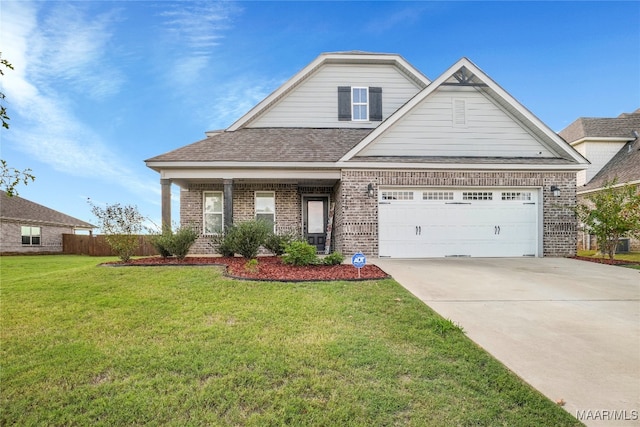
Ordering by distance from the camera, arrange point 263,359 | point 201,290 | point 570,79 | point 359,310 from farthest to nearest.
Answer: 1. point 570,79
2. point 201,290
3. point 359,310
4. point 263,359

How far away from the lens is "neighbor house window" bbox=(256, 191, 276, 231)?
43.4 ft

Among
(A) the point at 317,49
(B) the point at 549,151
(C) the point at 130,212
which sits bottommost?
(C) the point at 130,212

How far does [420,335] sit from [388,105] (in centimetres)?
1170

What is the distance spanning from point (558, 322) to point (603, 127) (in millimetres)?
20416

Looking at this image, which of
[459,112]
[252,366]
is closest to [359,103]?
[459,112]

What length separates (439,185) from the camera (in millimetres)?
11016

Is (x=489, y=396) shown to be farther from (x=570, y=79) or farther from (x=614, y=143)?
(x=614, y=143)

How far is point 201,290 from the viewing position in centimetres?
609

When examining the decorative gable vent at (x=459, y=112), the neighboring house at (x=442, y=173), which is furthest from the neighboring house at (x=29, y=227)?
the decorative gable vent at (x=459, y=112)

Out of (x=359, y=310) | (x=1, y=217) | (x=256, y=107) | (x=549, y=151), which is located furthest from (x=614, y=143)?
(x=1, y=217)

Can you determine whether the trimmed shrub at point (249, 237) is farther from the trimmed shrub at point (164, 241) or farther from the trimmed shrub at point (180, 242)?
the trimmed shrub at point (164, 241)

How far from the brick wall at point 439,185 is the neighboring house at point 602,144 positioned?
25.4 feet

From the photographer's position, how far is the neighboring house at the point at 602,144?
17.3 m

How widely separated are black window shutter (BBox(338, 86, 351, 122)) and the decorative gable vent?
4.31 meters
